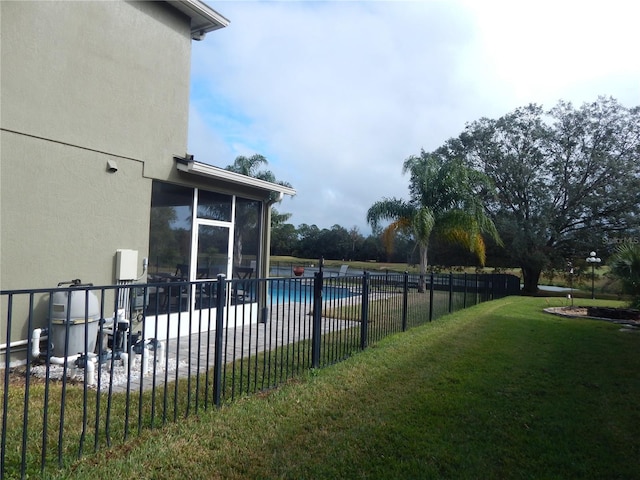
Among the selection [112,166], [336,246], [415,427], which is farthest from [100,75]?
[336,246]

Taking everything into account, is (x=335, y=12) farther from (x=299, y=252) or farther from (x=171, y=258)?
(x=299, y=252)

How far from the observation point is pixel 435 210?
733 inches

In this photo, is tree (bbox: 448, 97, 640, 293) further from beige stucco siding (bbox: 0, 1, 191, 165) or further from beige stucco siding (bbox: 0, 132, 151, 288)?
beige stucco siding (bbox: 0, 132, 151, 288)

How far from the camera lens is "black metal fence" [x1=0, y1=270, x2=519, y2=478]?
3.00 metres

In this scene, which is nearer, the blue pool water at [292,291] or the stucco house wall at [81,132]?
the blue pool water at [292,291]

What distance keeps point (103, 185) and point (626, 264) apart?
1174 cm

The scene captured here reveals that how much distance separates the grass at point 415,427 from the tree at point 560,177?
21.5 m

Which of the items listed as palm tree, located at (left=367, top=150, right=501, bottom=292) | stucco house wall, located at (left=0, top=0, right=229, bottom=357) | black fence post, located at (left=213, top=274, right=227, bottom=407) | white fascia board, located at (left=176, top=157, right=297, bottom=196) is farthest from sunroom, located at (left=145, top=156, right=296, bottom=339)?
palm tree, located at (left=367, top=150, right=501, bottom=292)

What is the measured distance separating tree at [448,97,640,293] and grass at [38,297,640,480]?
21518 millimetres

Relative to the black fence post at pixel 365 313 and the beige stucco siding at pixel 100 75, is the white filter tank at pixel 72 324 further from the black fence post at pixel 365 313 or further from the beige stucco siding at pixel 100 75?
the black fence post at pixel 365 313

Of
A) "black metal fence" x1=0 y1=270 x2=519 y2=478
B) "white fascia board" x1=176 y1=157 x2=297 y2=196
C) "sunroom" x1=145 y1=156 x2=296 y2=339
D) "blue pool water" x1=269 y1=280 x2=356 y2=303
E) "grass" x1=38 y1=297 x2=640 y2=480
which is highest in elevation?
"white fascia board" x1=176 y1=157 x2=297 y2=196

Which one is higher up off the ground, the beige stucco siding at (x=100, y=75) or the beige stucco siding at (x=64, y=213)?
the beige stucco siding at (x=100, y=75)

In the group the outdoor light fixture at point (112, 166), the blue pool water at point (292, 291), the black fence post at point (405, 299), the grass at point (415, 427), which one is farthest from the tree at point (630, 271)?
the outdoor light fixture at point (112, 166)

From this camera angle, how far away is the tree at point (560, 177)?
82.8ft
